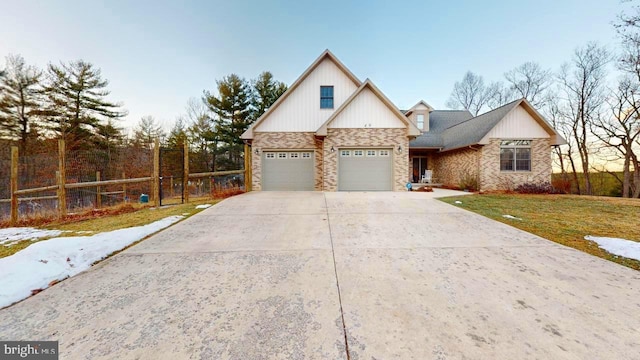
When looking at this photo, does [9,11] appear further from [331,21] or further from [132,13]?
[331,21]

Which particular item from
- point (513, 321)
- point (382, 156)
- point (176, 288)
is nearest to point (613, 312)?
point (513, 321)

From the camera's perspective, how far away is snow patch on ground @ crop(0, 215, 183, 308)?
8.89 feet

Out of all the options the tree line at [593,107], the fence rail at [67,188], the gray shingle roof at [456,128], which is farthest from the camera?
the tree line at [593,107]

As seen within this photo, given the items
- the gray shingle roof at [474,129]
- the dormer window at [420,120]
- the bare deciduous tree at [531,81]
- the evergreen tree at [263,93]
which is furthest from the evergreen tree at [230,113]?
the bare deciduous tree at [531,81]

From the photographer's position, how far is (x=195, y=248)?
405 cm

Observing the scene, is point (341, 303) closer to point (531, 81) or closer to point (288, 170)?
point (288, 170)

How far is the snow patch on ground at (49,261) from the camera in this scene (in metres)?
2.71

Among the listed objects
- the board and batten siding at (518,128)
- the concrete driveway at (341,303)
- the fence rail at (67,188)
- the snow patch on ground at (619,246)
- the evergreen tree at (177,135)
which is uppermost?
the evergreen tree at (177,135)

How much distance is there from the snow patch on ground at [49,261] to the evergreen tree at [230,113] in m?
19.2

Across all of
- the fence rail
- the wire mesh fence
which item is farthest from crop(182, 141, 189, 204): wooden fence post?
the wire mesh fence

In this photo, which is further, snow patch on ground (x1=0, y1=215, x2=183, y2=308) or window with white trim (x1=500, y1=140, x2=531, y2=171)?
window with white trim (x1=500, y1=140, x2=531, y2=171)

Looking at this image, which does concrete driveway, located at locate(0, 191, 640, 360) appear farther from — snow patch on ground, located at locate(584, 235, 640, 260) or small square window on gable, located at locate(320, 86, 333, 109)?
small square window on gable, located at locate(320, 86, 333, 109)

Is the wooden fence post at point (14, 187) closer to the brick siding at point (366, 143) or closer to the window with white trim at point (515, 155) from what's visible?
the brick siding at point (366, 143)

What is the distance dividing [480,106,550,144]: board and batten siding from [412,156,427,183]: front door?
206 inches
